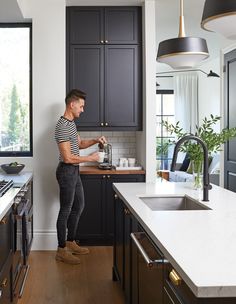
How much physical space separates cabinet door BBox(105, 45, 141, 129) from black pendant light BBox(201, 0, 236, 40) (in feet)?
9.51

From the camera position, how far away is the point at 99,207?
196 inches

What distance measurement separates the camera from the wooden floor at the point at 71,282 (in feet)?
11.4

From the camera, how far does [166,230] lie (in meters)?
1.94

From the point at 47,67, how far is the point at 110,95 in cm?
77

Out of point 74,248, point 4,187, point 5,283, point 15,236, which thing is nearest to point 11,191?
point 4,187

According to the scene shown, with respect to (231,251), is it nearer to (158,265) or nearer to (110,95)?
(158,265)

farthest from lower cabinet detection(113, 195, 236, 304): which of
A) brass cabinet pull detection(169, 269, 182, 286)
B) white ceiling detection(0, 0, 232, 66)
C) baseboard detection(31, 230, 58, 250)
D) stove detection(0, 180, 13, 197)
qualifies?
white ceiling detection(0, 0, 232, 66)

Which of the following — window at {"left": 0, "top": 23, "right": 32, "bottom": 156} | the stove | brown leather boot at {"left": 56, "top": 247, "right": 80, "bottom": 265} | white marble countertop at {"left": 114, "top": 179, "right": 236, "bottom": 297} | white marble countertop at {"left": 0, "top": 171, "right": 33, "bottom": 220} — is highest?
window at {"left": 0, "top": 23, "right": 32, "bottom": 156}

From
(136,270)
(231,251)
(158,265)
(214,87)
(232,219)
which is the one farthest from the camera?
(214,87)

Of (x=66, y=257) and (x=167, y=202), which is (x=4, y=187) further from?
(x=66, y=257)

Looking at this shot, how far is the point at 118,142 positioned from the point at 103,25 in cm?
141

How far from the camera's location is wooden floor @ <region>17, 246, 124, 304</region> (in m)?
3.48

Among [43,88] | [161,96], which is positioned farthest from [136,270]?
[161,96]

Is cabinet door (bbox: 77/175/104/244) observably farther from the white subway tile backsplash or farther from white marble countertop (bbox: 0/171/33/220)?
white marble countertop (bbox: 0/171/33/220)
